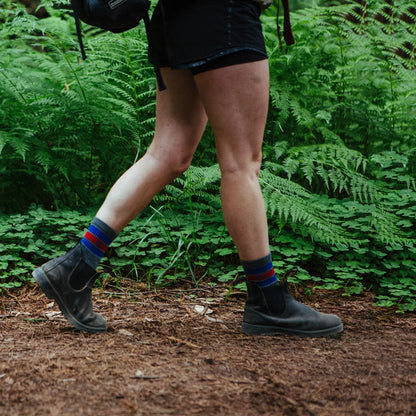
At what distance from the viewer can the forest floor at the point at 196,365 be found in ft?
4.97

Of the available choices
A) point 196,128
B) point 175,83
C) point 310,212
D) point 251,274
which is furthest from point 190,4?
point 310,212

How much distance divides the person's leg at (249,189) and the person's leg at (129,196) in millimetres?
228

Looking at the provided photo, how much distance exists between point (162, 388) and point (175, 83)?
132 centimetres

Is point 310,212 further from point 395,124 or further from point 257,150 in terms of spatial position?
point 395,124

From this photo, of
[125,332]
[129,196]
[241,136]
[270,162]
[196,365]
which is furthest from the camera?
[270,162]

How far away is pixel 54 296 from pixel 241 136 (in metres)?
1.08

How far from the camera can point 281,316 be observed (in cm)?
228

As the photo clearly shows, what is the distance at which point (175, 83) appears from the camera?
2.24m

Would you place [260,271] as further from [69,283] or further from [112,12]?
[112,12]

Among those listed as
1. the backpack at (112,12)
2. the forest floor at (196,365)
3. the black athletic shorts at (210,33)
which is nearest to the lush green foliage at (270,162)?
the forest floor at (196,365)

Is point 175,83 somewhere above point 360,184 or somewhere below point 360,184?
above

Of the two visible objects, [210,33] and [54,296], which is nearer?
[210,33]

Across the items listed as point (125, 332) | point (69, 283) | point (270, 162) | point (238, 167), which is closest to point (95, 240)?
point (69, 283)

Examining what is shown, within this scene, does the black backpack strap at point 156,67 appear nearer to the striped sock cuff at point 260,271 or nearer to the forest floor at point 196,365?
the striped sock cuff at point 260,271
